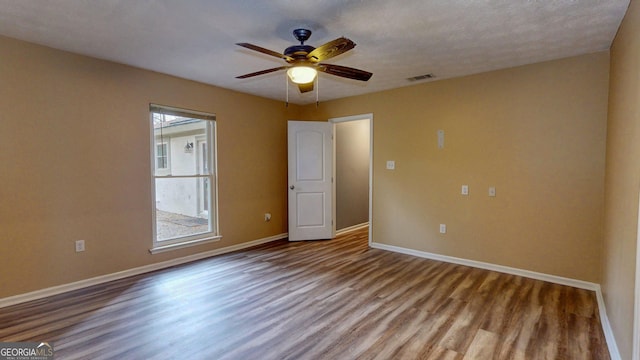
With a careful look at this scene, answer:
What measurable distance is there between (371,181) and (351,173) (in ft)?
4.58

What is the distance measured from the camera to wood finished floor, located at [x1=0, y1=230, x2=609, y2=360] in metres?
2.18

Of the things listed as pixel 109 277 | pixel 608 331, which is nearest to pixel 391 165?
pixel 608 331

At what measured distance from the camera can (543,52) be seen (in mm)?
3150

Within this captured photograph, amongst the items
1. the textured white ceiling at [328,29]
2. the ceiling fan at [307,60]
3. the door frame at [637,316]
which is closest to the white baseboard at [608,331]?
the door frame at [637,316]

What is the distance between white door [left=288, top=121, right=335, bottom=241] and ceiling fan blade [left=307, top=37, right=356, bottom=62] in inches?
109

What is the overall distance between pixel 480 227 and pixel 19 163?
4970 millimetres

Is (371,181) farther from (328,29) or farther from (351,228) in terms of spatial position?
(328,29)

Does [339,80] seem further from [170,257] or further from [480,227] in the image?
[170,257]

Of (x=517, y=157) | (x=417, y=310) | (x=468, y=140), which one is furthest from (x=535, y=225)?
(x=417, y=310)

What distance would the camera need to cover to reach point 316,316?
2.66m

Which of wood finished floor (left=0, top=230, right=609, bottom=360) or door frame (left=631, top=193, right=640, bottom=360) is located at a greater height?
door frame (left=631, top=193, right=640, bottom=360)

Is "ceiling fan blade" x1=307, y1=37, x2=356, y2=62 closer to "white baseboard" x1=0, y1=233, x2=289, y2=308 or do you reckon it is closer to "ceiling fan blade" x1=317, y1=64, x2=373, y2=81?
"ceiling fan blade" x1=317, y1=64, x2=373, y2=81

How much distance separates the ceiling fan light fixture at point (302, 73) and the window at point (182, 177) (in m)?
2.11
